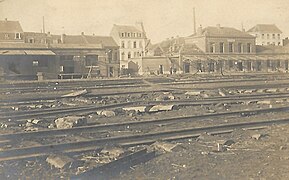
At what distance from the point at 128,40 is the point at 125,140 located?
54.4 m

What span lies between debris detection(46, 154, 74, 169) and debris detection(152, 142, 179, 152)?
1837 mm

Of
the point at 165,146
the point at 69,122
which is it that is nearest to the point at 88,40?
the point at 69,122

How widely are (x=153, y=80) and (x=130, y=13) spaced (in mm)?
16518

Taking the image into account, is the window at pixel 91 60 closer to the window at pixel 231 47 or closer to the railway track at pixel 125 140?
the window at pixel 231 47

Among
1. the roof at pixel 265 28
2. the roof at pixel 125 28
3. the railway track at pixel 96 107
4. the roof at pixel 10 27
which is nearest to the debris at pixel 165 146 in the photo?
the railway track at pixel 96 107

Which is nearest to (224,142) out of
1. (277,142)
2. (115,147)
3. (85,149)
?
(277,142)

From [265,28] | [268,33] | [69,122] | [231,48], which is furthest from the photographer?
[268,33]

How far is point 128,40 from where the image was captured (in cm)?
6084

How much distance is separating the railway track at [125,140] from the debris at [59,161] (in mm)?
303

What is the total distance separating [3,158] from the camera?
5.97m

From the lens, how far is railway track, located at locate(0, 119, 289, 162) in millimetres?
6252

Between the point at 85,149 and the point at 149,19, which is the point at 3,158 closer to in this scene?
the point at 85,149

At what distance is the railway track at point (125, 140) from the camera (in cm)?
625

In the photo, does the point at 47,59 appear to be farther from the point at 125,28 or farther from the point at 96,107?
the point at 125,28
